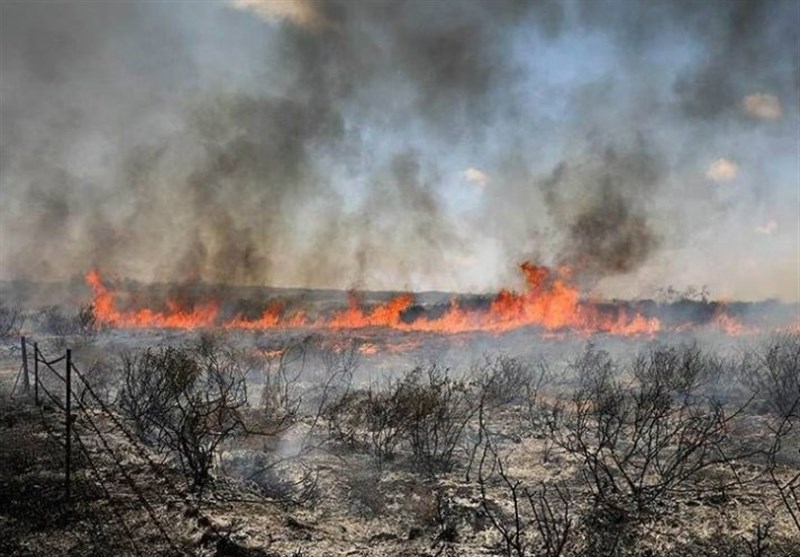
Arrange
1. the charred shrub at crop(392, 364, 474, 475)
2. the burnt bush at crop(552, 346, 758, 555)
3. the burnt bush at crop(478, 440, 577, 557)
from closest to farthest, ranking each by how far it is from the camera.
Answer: the burnt bush at crop(478, 440, 577, 557), the burnt bush at crop(552, 346, 758, 555), the charred shrub at crop(392, 364, 474, 475)

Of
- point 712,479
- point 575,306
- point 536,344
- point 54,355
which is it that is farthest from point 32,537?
point 575,306

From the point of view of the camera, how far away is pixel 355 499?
7.89m

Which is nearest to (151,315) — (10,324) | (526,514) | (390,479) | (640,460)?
(10,324)

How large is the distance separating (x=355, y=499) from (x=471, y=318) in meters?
24.5

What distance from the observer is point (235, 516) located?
696cm

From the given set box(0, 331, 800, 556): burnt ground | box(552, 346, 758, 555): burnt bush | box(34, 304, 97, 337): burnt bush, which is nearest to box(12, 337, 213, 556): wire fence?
box(0, 331, 800, 556): burnt ground

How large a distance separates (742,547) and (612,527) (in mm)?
1418

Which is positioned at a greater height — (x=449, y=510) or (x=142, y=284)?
(x=142, y=284)

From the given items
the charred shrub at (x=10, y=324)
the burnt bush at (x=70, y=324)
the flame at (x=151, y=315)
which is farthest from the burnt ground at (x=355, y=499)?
the flame at (x=151, y=315)

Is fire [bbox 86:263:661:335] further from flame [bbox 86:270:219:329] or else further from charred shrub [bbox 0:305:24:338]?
charred shrub [bbox 0:305:24:338]

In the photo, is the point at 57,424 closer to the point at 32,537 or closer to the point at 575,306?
the point at 32,537

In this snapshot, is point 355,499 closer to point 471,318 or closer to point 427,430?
point 427,430

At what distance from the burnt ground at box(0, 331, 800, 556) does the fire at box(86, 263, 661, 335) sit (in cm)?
1709

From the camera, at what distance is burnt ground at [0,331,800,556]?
6.38m
